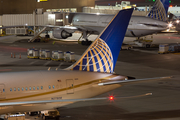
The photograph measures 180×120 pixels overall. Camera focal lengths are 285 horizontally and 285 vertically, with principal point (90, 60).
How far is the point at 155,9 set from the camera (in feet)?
169

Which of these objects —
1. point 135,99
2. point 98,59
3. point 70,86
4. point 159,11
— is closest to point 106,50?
point 98,59

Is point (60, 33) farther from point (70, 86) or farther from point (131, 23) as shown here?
point (70, 86)

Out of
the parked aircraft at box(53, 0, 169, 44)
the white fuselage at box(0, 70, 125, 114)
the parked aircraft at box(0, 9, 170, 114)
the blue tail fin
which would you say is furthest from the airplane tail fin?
the white fuselage at box(0, 70, 125, 114)

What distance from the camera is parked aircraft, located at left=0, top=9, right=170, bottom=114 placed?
1348 cm

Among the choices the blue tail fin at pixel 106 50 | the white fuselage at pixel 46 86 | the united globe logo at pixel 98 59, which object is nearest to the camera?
the white fuselage at pixel 46 86

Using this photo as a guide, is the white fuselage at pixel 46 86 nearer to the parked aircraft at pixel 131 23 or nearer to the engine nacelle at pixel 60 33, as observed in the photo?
the parked aircraft at pixel 131 23

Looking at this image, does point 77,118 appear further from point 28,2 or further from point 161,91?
point 28,2

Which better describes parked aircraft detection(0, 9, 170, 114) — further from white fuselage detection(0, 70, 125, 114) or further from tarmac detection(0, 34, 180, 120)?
tarmac detection(0, 34, 180, 120)

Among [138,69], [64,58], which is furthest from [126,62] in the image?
[64,58]

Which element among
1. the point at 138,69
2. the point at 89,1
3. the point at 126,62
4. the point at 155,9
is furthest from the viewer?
the point at 89,1

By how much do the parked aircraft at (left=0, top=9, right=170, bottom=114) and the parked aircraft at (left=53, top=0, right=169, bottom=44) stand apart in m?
33.8

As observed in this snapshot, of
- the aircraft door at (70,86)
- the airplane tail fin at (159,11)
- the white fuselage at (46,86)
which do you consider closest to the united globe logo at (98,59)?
the white fuselage at (46,86)

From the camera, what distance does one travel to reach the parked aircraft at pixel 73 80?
13484 mm

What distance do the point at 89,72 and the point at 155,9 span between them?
39.7 metres
